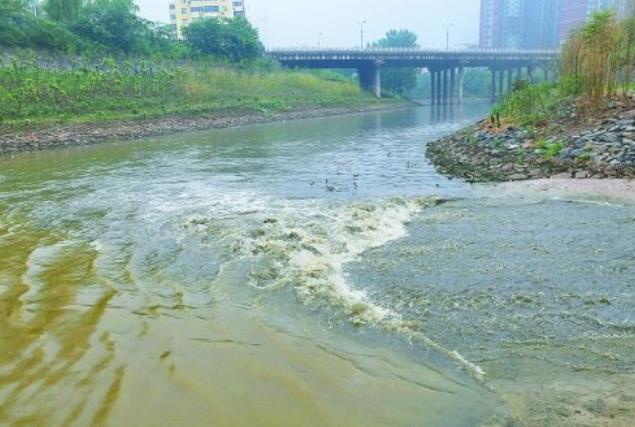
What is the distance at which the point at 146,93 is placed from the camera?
144 feet

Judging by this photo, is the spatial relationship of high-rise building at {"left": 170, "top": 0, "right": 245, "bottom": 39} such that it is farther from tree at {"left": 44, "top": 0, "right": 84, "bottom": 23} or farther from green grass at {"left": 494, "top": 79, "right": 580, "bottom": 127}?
green grass at {"left": 494, "top": 79, "right": 580, "bottom": 127}

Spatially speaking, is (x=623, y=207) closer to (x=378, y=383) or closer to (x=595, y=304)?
(x=595, y=304)

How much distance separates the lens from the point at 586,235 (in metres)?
8.98

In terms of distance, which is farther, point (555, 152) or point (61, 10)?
point (61, 10)

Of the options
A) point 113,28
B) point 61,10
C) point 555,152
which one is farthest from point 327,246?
point 61,10

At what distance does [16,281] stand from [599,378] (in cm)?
746

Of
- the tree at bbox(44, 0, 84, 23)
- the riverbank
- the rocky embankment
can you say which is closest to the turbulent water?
the rocky embankment

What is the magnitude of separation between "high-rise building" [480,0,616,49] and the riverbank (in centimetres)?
8911

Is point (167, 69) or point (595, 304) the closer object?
point (595, 304)

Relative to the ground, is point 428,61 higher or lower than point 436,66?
higher

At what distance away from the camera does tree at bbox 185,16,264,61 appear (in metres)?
64.8

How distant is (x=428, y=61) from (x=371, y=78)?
11514mm

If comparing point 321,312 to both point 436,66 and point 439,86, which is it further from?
point 439,86

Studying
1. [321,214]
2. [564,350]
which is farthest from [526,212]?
[564,350]
